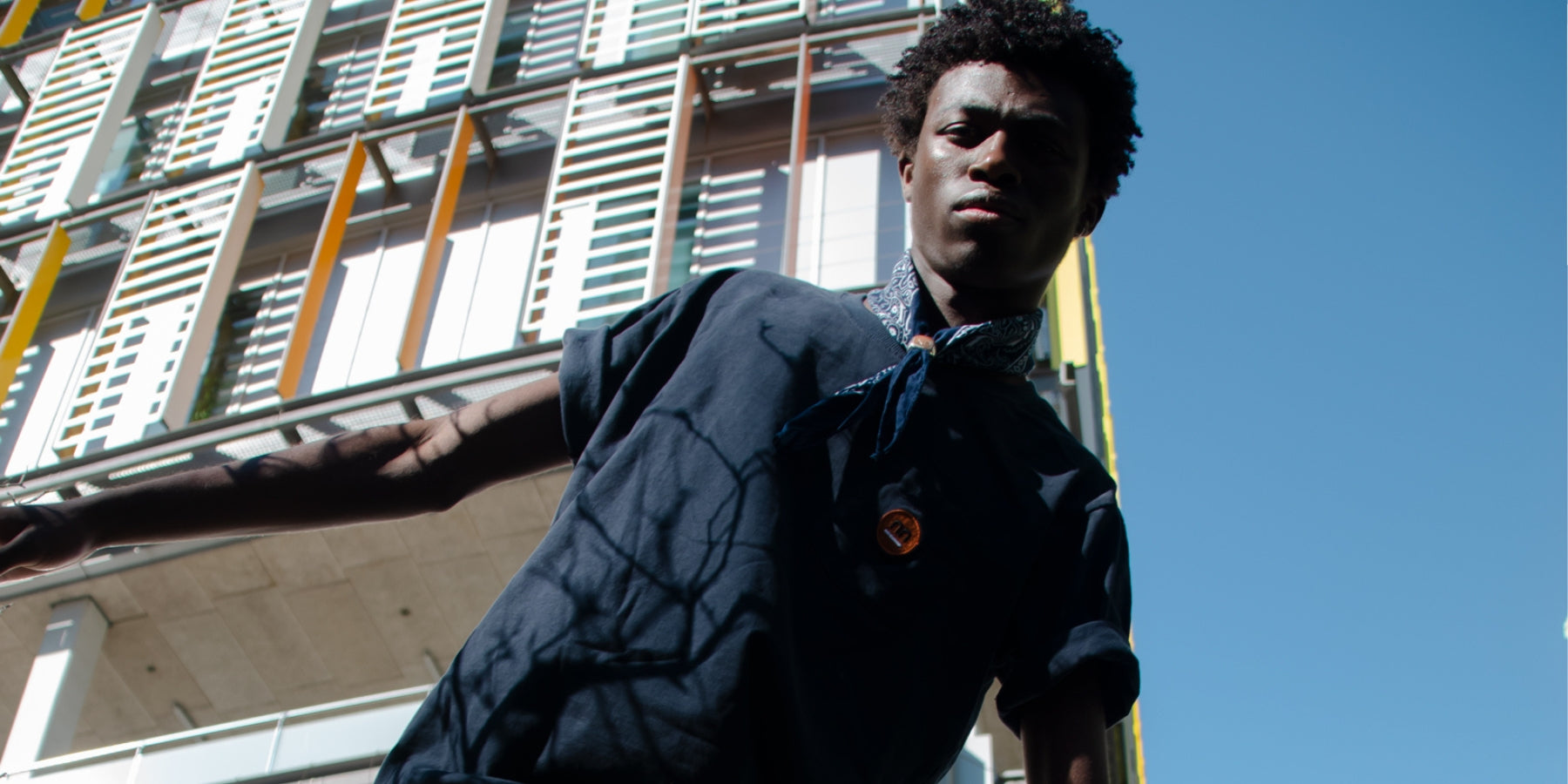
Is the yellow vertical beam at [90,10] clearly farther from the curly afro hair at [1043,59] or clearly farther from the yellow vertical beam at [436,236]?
the curly afro hair at [1043,59]

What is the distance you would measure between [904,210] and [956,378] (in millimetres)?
8996

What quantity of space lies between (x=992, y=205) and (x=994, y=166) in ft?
0.18

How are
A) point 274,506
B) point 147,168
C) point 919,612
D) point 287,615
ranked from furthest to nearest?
point 147,168, point 287,615, point 274,506, point 919,612

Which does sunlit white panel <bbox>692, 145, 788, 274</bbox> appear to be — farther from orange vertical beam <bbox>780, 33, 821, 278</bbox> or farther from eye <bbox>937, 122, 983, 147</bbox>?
eye <bbox>937, 122, 983, 147</bbox>

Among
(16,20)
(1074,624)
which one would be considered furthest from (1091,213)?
(16,20)

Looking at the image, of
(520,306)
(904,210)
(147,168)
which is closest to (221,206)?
(147,168)

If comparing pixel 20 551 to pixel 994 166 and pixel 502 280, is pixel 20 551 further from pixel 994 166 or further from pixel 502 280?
pixel 502 280

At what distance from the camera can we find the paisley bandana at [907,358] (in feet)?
4.74

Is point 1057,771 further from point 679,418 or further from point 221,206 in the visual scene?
point 221,206

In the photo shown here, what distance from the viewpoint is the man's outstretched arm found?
4.75 ft

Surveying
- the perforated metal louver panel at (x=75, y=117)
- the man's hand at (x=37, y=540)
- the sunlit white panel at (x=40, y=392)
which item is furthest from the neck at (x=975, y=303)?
the perforated metal louver panel at (x=75, y=117)

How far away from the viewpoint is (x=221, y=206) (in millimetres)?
11742

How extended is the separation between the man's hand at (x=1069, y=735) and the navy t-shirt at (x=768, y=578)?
0.09 feet

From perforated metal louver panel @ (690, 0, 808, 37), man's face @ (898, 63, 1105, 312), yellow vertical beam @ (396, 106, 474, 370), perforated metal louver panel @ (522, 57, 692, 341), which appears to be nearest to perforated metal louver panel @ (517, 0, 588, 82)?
yellow vertical beam @ (396, 106, 474, 370)
